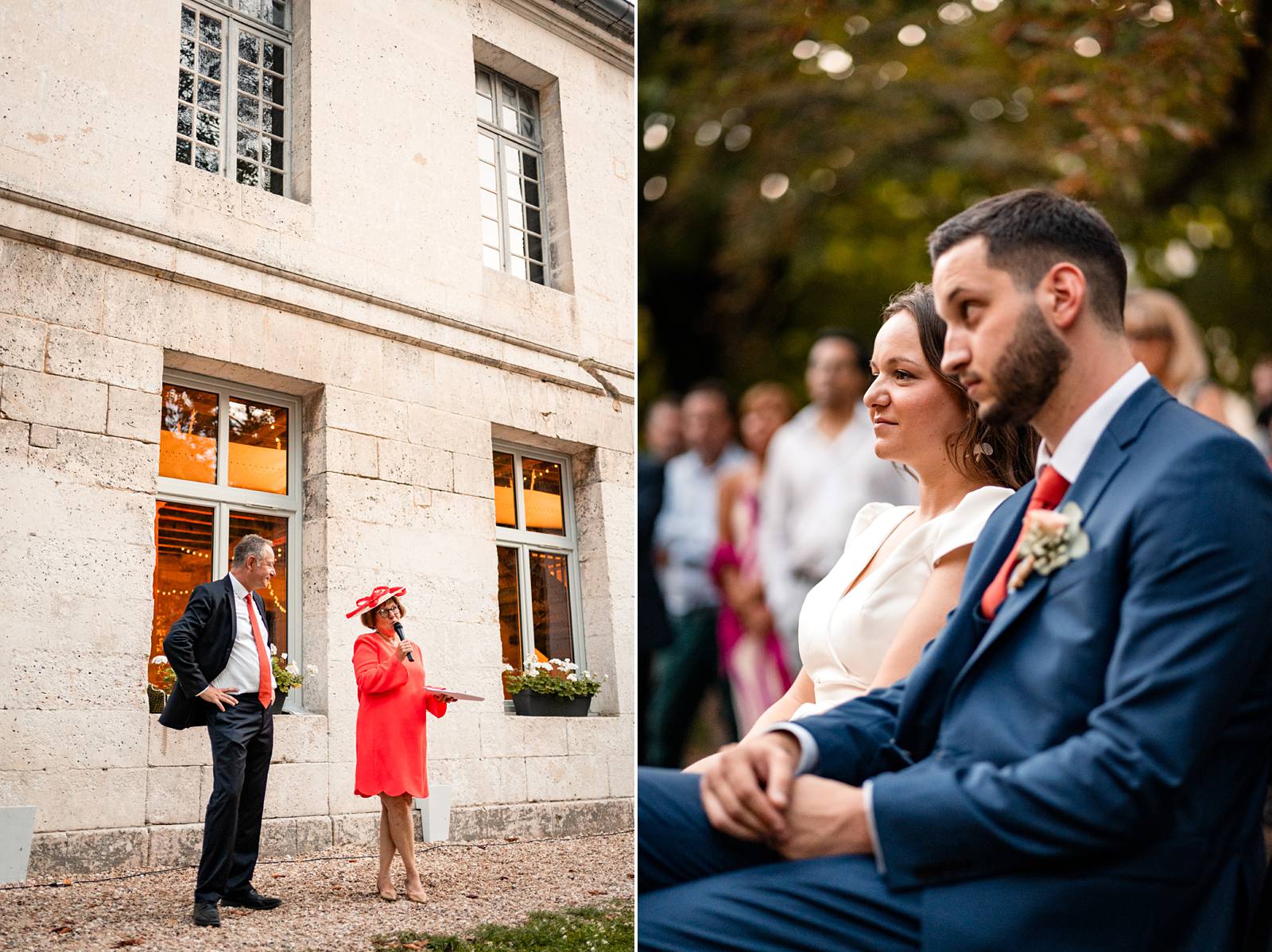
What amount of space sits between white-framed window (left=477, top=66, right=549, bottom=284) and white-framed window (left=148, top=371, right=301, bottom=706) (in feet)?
2.24

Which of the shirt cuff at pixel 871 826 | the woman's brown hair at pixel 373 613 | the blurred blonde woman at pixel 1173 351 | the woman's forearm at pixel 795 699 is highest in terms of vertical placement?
the blurred blonde woman at pixel 1173 351

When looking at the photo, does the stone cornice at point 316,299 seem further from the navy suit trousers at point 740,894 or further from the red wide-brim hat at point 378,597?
the navy suit trousers at point 740,894

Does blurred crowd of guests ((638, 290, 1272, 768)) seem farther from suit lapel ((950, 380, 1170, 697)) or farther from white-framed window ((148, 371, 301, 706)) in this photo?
suit lapel ((950, 380, 1170, 697))

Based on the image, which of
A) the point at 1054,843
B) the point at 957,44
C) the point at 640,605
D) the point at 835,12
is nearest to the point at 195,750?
the point at 640,605

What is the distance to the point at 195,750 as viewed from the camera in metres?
2.29

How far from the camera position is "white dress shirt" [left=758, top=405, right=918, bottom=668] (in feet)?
11.1

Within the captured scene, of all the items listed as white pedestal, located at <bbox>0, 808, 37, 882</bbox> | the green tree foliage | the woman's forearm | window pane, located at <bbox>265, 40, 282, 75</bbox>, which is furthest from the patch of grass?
the green tree foliage

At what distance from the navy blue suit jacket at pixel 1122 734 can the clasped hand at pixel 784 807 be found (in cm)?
5

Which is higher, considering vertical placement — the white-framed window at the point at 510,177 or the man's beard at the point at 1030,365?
the white-framed window at the point at 510,177

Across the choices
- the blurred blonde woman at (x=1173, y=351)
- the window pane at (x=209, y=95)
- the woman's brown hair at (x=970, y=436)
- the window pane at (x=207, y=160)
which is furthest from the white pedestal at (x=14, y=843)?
the blurred blonde woman at (x=1173, y=351)

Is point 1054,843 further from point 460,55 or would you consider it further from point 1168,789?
point 460,55

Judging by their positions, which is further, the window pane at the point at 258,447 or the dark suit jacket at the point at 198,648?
the window pane at the point at 258,447

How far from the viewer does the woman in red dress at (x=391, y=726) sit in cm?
257

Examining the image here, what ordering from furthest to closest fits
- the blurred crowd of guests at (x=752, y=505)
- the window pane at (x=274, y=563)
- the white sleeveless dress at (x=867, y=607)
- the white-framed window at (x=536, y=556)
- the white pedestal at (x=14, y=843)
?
the blurred crowd of guests at (x=752, y=505)
the white-framed window at (x=536, y=556)
the window pane at (x=274, y=563)
the white pedestal at (x=14, y=843)
the white sleeveless dress at (x=867, y=607)
